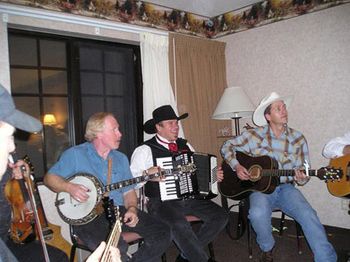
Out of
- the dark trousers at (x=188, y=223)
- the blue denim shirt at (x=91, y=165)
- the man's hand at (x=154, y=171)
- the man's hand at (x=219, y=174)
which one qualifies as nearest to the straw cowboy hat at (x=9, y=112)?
the blue denim shirt at (x=91, y=165)

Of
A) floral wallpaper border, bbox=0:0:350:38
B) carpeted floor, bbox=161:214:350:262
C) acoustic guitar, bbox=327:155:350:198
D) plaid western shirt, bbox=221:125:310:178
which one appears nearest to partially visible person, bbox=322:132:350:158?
acoustic guitar, bbox=327:155:350:198

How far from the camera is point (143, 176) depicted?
8.11 ft

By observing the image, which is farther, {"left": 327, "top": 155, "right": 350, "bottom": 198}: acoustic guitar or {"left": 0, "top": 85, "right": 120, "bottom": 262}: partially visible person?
{"left": 327, "top": 155, "right": 350, "bottom": 198}: acoustic guitar

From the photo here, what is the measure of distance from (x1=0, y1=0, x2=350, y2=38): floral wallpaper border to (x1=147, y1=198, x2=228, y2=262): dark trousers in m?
2.07

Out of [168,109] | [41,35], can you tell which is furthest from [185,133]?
[41,35]

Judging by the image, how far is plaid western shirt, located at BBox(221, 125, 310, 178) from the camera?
2.77 m

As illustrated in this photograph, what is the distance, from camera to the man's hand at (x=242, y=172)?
278 centimetres

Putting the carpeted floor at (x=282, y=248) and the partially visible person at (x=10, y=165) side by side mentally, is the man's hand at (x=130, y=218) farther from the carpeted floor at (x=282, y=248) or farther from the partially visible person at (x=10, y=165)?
the carpeted floor at (x=282, y=248)

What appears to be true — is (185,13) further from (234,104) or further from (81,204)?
(81,204)

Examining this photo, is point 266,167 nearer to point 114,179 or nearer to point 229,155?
point 229,155

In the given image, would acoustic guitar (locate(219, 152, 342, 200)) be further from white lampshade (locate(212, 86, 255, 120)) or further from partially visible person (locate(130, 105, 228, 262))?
white lampshade (locate(212, 86, 255, 120))

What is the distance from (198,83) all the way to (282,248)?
7.02 feet

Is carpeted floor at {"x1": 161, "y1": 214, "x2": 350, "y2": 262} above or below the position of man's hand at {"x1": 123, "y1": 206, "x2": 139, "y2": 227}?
below

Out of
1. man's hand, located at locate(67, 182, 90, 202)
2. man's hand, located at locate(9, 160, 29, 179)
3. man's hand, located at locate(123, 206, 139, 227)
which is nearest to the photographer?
man's hand, located at locate(9, 160, 29, 179)
